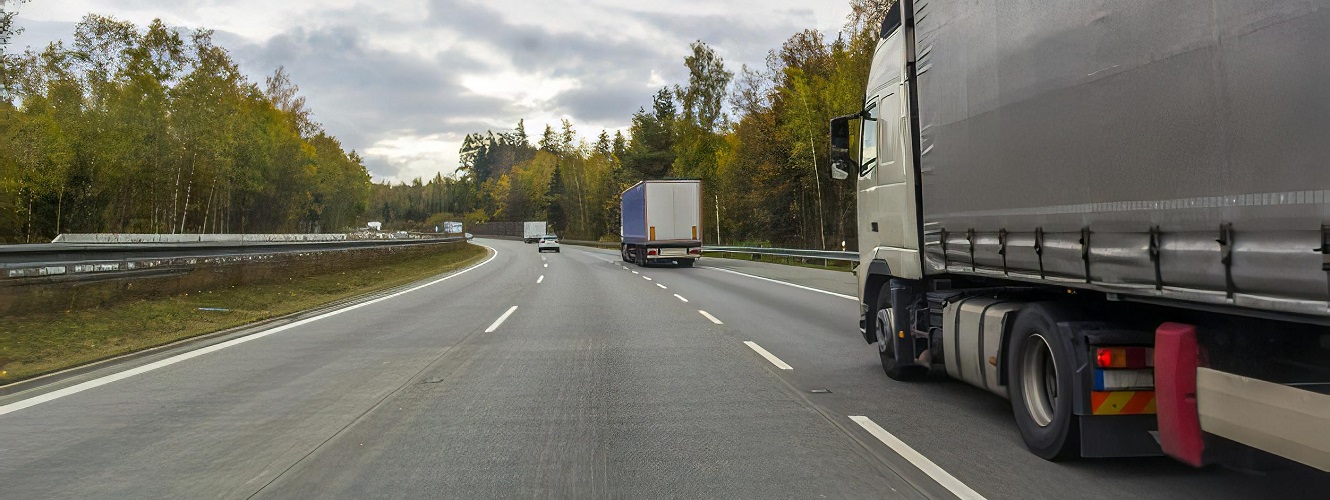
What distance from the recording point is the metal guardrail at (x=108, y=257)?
1108 cm

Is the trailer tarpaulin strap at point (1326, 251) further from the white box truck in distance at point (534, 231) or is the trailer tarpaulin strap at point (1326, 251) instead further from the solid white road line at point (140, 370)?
the white box truck in distance at point (534, 231)

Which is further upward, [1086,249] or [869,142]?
[869,142]

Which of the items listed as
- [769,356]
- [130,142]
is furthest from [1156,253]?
[130,142]

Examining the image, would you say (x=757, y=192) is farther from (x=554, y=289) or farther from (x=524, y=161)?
(x=524, y=161)

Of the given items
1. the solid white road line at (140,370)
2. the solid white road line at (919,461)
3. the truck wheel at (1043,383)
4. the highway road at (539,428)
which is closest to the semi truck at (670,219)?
the solid white road line at (140,370)

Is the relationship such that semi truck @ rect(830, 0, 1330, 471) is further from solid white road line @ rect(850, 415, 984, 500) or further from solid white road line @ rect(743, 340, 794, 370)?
solid white road line @ rect(743, 340, 794, 370)

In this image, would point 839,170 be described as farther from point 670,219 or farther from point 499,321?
point 670,219

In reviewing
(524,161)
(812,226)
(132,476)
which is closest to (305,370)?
(132,476)

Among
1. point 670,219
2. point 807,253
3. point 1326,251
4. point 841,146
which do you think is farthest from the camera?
point 670,219

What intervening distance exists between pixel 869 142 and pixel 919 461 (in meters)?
3.81

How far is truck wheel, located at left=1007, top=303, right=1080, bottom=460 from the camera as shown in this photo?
13.9ft

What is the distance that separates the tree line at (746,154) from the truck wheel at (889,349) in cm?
2384

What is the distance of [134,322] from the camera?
1199cm

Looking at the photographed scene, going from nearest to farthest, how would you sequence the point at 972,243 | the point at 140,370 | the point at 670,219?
the point at 972,243
the point at 140,370
the point at 670,219
